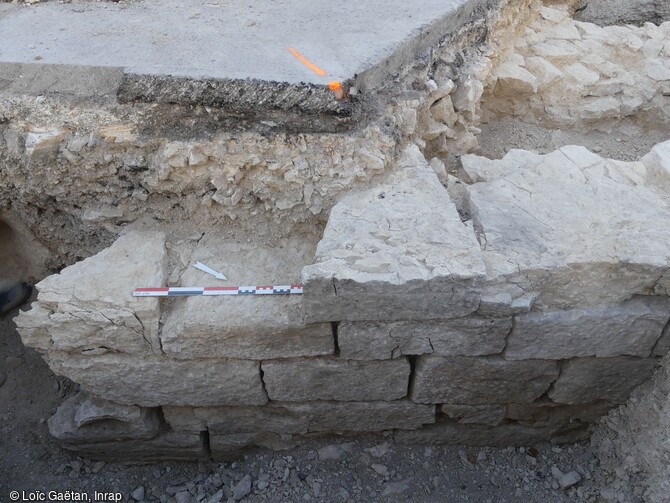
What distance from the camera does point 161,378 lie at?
2.60 m

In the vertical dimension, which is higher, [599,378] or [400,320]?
[400,320]

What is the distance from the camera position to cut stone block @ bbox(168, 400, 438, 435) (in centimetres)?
279

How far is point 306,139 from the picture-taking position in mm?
2586

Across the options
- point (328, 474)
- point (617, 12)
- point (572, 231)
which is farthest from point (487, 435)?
point (617, 12)

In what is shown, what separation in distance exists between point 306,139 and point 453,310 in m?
0.95

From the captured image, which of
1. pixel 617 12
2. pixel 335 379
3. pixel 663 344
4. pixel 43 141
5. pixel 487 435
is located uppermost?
pixel 43 141

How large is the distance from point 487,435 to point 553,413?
1.08ft

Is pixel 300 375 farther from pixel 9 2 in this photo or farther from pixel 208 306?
pixel 9 2

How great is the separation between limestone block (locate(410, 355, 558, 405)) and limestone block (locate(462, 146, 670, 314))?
326 millimetres

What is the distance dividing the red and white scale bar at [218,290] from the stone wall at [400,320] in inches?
1.4

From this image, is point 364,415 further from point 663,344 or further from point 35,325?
point 35,325

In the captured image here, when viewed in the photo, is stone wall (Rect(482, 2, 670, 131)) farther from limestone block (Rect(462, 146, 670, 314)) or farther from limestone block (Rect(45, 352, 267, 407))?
limestone block (Rect(45, 352, 267, 407))

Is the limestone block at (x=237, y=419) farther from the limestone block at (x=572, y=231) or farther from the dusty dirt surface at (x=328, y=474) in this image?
the limestone block at (x=572, y=231)

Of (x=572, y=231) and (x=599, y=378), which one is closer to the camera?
(x=572, y=231)
